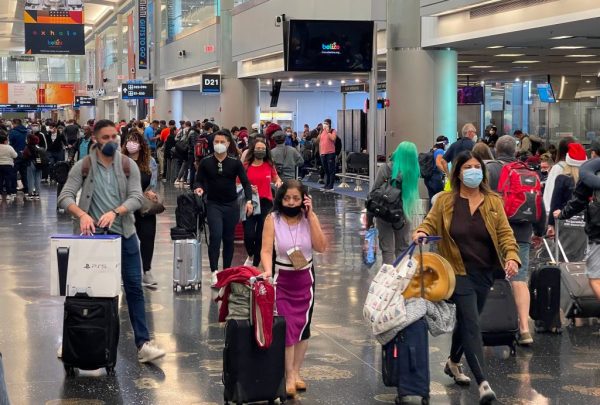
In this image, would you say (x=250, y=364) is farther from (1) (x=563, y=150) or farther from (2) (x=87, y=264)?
(1) (x=563, y=150)

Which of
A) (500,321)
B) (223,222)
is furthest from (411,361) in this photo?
(223,222)

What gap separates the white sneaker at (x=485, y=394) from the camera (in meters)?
6.79

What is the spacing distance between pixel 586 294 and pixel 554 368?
187 cm

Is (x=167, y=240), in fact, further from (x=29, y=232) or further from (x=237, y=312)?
(x=237, y=312)

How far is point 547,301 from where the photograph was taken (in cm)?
939

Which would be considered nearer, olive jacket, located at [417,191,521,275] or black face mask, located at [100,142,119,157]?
olive jacket, located at [417,191,521,275]

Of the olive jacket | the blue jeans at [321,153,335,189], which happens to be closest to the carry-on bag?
the olive jacket

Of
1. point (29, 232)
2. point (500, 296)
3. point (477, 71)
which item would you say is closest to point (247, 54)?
point (477, 71)

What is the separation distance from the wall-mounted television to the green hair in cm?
1160

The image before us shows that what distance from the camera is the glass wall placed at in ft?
135

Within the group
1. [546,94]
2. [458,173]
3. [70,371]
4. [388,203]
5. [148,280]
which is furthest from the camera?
[546,94]

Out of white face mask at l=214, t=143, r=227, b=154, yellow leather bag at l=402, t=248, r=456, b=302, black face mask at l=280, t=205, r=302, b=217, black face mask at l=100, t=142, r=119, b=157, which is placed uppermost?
black face mask at l=100, t=142, r=119, b=157

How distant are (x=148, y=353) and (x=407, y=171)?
350 cm

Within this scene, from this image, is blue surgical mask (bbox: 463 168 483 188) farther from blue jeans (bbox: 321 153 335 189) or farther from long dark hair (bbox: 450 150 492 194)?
blue jeans (bbox: 321 153 335 189)
